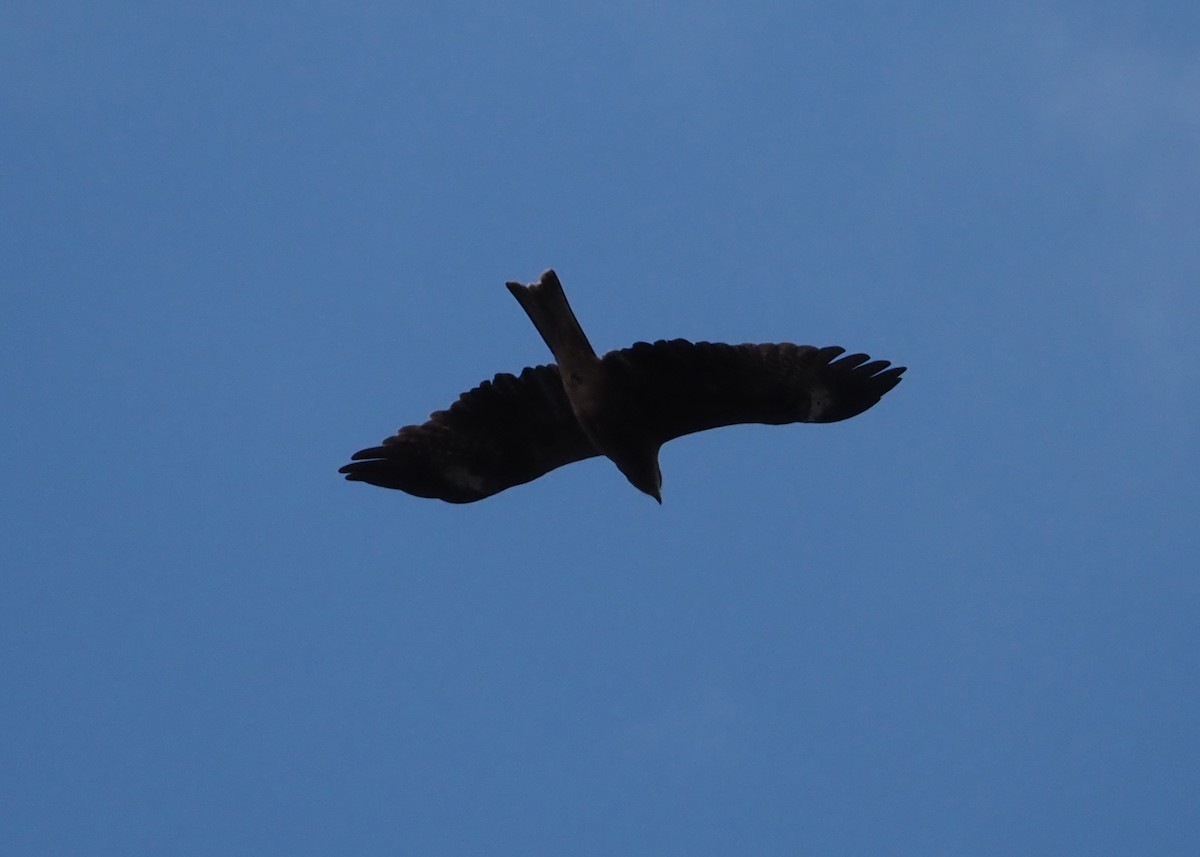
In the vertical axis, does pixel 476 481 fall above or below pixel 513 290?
below

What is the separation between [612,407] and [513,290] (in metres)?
0.97

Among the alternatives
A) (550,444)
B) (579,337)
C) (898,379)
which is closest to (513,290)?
(579,337)

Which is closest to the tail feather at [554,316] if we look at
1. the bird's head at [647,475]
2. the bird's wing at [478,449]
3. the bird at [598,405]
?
the bird at [598,405]

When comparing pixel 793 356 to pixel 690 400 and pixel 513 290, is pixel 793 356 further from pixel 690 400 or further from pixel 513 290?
pixel 513 290

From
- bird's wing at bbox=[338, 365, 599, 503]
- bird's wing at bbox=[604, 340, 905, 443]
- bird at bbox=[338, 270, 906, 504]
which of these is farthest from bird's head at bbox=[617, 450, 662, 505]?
bird's wing at bbox=[604, 340, 905, 443]

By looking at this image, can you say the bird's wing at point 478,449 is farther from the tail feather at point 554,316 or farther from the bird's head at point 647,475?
the tail feather at point 554,316

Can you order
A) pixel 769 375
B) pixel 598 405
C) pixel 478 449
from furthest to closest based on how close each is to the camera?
pixel 478 449, pixel 598 405, pixel 769 375

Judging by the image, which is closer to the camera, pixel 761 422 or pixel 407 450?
pixel 761 422

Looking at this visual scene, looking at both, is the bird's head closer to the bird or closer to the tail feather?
the bird

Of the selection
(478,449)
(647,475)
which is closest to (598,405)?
(647,475)

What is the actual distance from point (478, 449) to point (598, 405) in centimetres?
101

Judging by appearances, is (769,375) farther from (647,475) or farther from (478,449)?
(478,449)

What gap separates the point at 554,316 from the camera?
386 inches

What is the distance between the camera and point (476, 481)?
10602 millimetres
